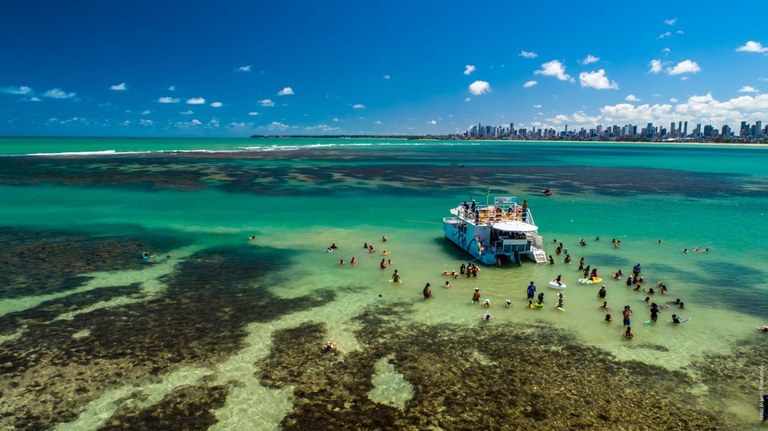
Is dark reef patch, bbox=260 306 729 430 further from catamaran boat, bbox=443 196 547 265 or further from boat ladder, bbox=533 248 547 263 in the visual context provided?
boat ladder, bbox=533 248 547 263

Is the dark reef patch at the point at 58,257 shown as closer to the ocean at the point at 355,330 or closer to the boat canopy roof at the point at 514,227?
the ocean at the point at 355,330

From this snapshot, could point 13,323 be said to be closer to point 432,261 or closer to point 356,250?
point 356,250

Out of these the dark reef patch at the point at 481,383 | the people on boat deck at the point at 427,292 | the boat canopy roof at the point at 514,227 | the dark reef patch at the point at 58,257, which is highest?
the boat canopy roof at the point at 514,227

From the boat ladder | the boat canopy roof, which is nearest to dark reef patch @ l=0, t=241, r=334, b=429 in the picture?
the boat canopy roof

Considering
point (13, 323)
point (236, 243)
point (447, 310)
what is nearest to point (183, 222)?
point (236, 243)

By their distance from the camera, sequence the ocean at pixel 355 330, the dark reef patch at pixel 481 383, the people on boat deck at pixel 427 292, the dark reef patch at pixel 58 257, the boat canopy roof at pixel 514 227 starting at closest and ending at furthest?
the dark reef patch at pixel 481 383, the ocean at pixel 355 330, the people on boat deck at pixel 427 292, the dark reef patch at pixel 58 257, the boat canopy roof at pixel 514 227

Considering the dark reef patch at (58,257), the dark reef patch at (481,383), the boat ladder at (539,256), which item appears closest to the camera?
the dark reef patch at (481,383)

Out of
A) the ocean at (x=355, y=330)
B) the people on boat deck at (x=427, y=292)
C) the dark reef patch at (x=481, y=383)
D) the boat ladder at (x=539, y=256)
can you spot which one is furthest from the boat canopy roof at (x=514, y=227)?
the dark reef patch at (x=481, y=383)
